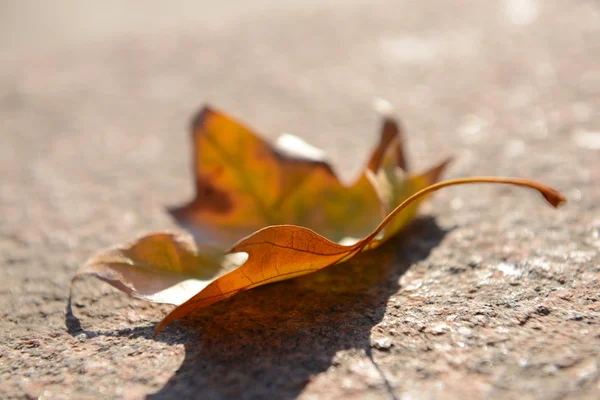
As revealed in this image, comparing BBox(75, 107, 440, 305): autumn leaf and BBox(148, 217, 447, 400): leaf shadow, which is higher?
BBox(75, 107, 440, 305): autumn leaf

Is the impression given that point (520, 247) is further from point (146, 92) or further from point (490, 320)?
point (146, 92)

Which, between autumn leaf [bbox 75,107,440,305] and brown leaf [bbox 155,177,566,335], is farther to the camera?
autumn leaf [bbox 75,107,440,305]

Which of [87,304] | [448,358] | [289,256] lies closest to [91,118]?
[87,304]

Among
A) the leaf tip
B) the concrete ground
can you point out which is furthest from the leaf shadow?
the leaf tip

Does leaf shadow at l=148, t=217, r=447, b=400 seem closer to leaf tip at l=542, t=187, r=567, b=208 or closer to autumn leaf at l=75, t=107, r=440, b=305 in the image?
autumn leaf at l=75, t=107, r=440, b=305

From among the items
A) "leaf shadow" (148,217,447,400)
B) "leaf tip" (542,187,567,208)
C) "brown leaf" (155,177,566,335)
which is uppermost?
"brown leaf" (155,177,566,335)

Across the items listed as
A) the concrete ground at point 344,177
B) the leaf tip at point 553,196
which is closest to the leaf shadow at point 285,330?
the concrete ground at point 344,177

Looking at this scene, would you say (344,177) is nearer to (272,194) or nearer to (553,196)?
(272,194)

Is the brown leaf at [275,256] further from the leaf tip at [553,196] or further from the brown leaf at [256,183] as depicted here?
the brown leaf at [256,183]
